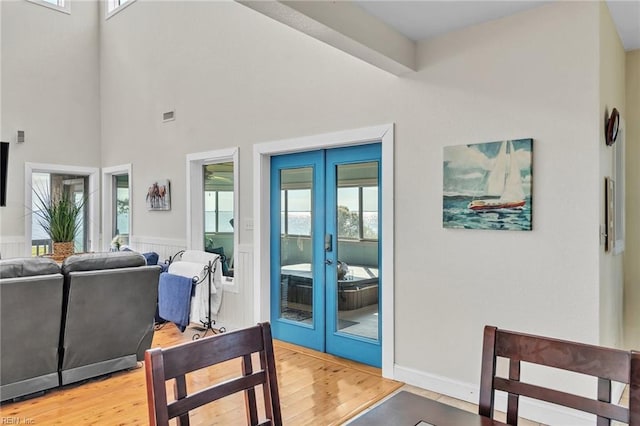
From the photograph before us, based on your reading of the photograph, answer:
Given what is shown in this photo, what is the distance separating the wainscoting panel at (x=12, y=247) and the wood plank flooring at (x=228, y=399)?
396 centimetres

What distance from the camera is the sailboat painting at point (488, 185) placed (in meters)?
2.85

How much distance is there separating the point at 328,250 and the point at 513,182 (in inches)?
70.1

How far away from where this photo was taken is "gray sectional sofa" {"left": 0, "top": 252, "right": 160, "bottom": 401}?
9.66ft

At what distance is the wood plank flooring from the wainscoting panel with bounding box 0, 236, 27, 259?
13.0ft

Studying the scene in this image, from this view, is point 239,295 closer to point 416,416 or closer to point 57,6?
point 416,416

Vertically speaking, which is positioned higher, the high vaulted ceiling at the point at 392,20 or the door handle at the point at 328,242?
the high vaulted ceiling at the point at 392,20

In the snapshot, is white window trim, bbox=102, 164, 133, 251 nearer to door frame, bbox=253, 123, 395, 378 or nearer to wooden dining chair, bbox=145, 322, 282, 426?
door frame, bbox=253, 123, 395, 378

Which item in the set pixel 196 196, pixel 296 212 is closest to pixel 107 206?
pixel 196 196

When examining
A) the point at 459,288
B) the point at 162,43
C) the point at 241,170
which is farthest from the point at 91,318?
the point at 162,43

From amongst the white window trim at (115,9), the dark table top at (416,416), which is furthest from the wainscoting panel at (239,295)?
the white window trim at (115,9)

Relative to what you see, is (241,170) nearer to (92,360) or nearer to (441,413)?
(92,360)

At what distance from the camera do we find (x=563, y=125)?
2730 mm

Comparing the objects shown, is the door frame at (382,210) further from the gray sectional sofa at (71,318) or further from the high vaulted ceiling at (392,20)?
the gray sectional sofa at (71,318)

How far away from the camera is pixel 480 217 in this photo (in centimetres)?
303
